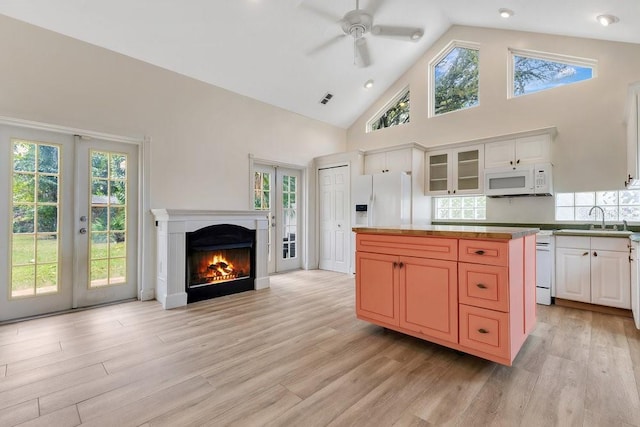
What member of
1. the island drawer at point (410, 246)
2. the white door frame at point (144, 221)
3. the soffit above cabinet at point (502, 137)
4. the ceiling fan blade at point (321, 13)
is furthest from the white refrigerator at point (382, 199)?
the white door frame at point (144, 221)

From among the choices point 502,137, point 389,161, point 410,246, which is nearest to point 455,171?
point 502,137

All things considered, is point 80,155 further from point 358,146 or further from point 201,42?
point 358,146

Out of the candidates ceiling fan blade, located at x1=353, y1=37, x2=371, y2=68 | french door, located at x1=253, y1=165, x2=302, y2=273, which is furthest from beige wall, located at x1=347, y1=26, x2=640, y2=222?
french door, located at x1=253, y1=165, x2=302, y2=273

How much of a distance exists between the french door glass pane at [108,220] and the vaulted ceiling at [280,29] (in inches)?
54.4

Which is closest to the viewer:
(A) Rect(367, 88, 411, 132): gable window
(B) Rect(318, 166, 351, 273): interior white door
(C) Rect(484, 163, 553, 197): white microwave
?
(C) Rect(484, 163, 553, 197): white microwave

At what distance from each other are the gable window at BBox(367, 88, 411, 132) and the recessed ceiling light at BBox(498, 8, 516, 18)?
1942mm

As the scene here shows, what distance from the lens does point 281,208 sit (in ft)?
18.4

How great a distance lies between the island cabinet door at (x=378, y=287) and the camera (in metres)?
2.58

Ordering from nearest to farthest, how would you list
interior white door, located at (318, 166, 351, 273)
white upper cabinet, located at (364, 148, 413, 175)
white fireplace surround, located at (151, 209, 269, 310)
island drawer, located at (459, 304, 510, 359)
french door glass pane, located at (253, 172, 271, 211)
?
island drawer, located at (459, 304, 510, 359) < white fireplace surround, located at (151, 209, 269, 310) < white upper cabinet, located at (364, 148, 413, 175) < french door glass pane, located at (253, 172, 271, 211) < interior white door, located at (318, 166, 351, 273)

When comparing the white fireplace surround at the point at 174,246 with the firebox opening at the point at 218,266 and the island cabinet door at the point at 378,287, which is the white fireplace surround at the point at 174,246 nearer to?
the firebox opening at the point at 218,266

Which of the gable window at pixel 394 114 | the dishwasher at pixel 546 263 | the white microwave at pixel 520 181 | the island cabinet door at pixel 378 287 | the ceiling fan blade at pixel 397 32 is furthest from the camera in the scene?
the gable window at pixel 394 114

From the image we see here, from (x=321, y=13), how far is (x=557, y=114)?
350 centimetres

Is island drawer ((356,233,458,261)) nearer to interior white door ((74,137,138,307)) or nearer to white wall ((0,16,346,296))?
white wall ((0,16,346,296))

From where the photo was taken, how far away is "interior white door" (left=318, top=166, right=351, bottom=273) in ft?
18.3
